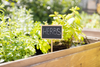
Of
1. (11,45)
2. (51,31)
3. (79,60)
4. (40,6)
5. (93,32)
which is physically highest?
(40,6)

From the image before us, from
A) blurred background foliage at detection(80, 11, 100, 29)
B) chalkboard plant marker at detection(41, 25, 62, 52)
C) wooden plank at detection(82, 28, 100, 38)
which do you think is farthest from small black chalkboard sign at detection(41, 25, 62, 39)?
blurred background foliage at detection(80, 11, 100, 29)

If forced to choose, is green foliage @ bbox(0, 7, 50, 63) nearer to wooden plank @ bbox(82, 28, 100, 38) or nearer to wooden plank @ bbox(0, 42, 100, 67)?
wooden plank @ bbox(0, 42, 100, 67)

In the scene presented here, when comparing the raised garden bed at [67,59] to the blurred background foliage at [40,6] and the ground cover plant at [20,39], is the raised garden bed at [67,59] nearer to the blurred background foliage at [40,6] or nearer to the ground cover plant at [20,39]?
the ground cover plant at [20,39]

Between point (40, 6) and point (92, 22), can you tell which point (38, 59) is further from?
point (40, 6)

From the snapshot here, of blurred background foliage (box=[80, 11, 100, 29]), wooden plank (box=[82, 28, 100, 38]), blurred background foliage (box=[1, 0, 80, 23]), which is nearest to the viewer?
wooden plank (box=[82, 28, 100, 38])

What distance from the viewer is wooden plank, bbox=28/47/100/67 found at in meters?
0.99

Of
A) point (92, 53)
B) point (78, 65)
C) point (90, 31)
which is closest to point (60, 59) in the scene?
point (78, 65)

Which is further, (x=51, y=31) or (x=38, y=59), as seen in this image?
(x=51, y=31)

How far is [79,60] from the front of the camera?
3.96 ft

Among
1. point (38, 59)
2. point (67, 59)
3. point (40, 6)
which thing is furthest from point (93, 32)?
point (38, 59)

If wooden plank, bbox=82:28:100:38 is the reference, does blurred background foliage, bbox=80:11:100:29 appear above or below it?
above

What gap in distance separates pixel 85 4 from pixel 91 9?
0.63 metres

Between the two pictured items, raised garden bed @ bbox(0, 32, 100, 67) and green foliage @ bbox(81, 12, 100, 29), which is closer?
raised garden bed @ bbox(0, 32, 100, 67)

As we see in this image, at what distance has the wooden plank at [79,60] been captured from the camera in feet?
3.26
